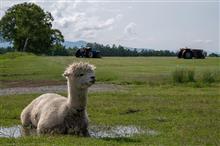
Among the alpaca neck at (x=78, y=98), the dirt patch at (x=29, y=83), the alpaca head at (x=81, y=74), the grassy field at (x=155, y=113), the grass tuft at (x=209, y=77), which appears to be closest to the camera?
the grassy field at (x=155, y=113)

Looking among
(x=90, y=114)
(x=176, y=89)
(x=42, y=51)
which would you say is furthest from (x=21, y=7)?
(x=90, y=114)

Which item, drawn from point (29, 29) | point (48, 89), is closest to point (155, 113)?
point (48, 89)

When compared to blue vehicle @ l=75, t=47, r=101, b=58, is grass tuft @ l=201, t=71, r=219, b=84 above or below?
below

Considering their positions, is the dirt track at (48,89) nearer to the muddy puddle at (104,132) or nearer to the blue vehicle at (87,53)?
the muddy puddle at (104,132)

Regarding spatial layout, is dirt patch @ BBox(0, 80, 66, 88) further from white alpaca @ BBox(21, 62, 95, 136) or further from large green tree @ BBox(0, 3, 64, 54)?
large green tree @ BBox(0, 3, 64, 54)

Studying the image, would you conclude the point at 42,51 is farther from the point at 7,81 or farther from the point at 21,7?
the point at 7,81

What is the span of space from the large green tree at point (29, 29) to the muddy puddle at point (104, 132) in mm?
86295

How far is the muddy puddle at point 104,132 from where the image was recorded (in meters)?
12.8

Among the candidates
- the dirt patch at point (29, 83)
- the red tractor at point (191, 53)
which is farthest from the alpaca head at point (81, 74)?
the red tractor at point (191, 53)

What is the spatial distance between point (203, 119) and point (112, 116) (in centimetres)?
270

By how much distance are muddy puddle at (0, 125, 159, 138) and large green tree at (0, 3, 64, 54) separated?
86.3 metres

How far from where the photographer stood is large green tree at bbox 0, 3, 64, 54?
3984 inches

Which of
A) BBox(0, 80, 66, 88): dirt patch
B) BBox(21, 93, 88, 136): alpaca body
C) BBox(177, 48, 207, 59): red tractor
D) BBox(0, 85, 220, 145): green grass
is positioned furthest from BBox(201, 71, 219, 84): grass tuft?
BBox(177, 48, 207, 59): red tractor

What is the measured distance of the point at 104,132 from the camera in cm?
1334
